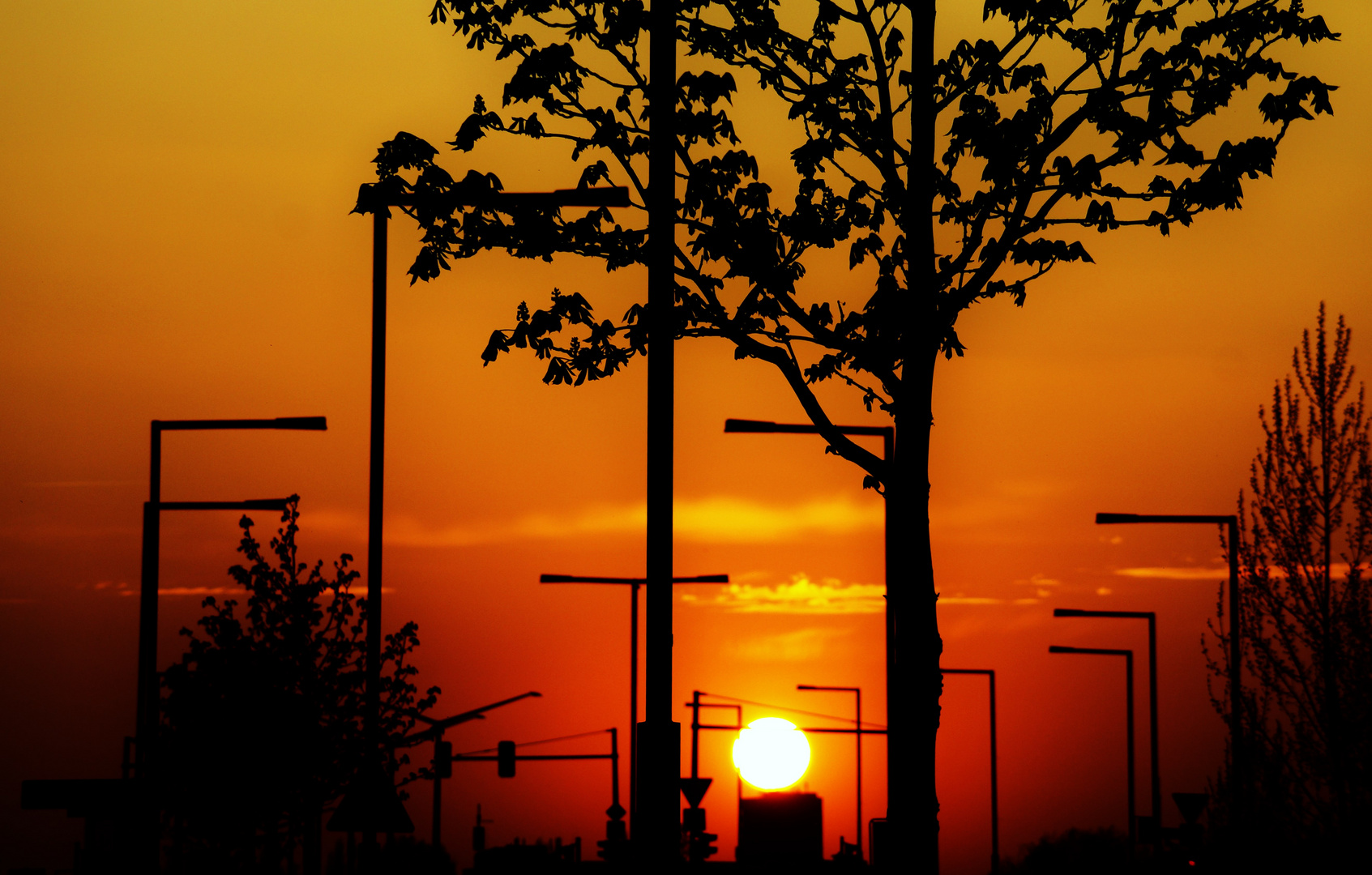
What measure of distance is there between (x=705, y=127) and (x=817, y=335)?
2.23 metres

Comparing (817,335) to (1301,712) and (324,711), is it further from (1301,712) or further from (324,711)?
(1301,712)

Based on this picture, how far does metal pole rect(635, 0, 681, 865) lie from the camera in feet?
38.8

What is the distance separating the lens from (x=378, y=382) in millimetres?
19969

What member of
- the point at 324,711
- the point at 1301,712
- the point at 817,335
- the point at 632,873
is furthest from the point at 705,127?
the point at 1301,712

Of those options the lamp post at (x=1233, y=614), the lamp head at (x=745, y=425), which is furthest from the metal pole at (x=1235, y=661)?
the lamp head at (x=745, y=425)

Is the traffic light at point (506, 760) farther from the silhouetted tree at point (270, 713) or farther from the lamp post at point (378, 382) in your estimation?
the lamp post at point (378, 382)

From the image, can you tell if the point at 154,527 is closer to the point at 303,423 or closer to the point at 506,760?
the point at 303,423

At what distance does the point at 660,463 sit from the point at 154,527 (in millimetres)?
15265

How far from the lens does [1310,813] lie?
34.9 meters

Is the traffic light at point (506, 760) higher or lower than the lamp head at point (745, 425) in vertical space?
lower

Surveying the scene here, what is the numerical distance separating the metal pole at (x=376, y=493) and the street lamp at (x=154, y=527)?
4.49 metres

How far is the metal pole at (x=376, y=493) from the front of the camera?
19.1 metres

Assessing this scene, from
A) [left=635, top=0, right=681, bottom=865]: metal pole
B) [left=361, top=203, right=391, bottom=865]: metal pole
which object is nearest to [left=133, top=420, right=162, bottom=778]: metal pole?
[left=361, top=203, right=391, bottom=865]: metal pole

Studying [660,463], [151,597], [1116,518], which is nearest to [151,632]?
[151,597]
